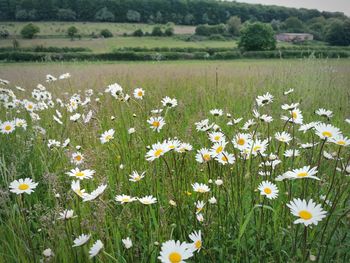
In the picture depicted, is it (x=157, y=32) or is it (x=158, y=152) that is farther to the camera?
(x=157, y=32)

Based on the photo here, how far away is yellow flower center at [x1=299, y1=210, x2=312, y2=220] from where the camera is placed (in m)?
1.05

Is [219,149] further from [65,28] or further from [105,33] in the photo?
[65,28]

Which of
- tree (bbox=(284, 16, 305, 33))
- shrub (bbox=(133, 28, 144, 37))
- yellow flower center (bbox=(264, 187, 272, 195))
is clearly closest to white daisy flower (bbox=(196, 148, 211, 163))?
yellow flower center (bbox=(264, 187, 272, 195))

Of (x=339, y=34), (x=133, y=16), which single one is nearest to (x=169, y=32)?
(x=133, y=16)

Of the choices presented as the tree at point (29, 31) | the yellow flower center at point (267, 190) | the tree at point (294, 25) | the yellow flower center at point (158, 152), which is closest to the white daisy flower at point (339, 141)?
the yellow flower center at point (267, 190)

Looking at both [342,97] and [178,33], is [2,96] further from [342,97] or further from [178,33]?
[178,33]

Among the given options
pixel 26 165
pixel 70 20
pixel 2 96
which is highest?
pixel 70 20

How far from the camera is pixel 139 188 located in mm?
2090

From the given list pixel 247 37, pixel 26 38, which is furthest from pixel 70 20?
pixel 247 37

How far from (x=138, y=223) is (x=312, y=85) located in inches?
192

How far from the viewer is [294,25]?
8281 cm

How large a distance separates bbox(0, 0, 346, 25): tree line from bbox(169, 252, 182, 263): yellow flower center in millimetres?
59713

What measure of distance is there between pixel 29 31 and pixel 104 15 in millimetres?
27708

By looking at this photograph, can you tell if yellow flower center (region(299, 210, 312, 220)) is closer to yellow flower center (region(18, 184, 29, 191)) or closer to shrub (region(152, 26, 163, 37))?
yellow flower center (region(18, 184, 29, 191))
